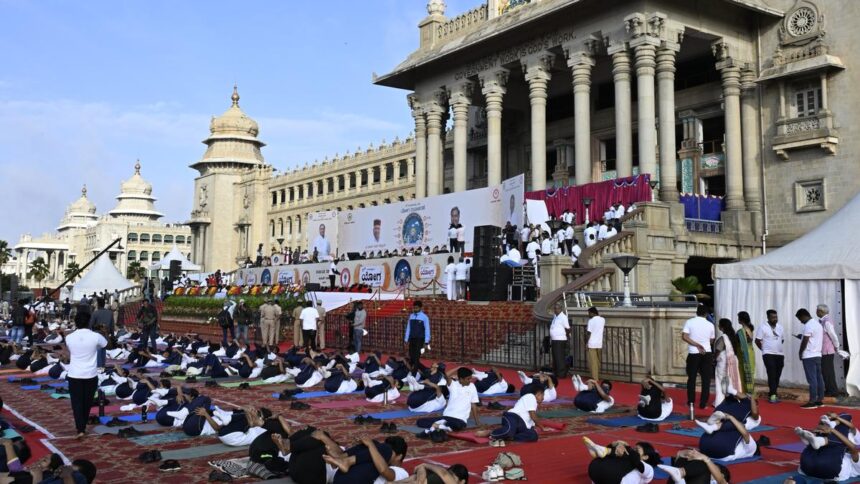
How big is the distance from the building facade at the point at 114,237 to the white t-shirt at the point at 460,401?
103232mm

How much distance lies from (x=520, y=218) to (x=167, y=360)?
47.2ft

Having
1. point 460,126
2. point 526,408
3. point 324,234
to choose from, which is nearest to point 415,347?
point 526,408

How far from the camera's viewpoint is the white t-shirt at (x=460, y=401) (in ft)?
32.4

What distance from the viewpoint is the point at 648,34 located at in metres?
29.3

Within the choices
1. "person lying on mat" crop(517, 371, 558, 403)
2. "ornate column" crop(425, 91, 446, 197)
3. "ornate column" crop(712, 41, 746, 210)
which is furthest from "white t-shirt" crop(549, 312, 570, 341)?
"ornate column" crop(425, 91, 446, 197)

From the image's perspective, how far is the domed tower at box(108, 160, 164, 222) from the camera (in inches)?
4973

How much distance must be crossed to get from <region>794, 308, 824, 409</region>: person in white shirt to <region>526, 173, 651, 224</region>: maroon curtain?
1529cm

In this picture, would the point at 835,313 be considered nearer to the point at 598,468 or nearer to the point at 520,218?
the point at 598,468

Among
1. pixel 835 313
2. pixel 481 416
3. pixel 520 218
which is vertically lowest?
pixel 481 416

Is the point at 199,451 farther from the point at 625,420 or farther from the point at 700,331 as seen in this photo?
the point at 700,331

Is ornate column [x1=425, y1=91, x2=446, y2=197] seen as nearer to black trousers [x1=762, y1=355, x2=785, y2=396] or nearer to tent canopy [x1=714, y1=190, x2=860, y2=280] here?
tent canopy [x1=714, y1=190, x2=860, y2=280]

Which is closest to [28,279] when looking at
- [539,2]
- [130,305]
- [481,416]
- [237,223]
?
[237,223]

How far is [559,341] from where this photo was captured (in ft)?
50.4

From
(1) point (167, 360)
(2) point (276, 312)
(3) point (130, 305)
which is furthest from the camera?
(3) point (130, 305)
